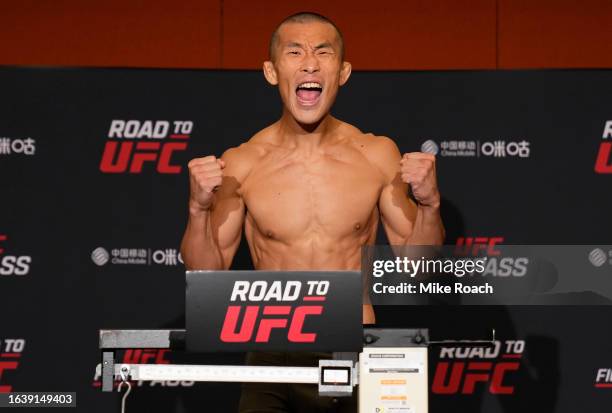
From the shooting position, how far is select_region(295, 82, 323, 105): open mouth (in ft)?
10.9

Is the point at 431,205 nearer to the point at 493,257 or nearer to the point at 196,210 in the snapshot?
the point at 196,210

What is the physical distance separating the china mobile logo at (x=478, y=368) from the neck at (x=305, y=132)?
4.12ft

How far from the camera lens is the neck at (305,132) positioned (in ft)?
11.4

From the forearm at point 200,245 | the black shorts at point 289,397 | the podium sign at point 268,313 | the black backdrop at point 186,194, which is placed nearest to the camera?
the podium sign at point 268,313

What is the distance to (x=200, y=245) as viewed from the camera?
319 centimetres

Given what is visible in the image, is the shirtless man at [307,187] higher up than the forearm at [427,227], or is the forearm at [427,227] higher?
the shirtless man at [307,187]

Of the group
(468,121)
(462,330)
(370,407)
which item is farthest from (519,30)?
(370,407)

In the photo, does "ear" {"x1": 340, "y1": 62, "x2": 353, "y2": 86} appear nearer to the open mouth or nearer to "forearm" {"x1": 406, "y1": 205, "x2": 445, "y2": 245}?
the open mouth

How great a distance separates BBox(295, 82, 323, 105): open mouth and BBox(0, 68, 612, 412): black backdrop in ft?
3.40

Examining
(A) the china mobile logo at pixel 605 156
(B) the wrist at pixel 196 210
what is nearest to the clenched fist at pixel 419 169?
(B) the wrist at pixel 196 210

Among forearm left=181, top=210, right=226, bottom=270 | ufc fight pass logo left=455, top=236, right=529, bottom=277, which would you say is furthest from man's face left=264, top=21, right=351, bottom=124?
ufc fight pass logo left=455, top=236, right=529, bottom=277

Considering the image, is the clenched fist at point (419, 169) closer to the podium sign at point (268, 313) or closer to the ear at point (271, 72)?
the podium sign at point (268, 313)

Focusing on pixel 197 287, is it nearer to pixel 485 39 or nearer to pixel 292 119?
pixel 292 119

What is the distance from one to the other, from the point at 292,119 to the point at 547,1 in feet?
5.05
